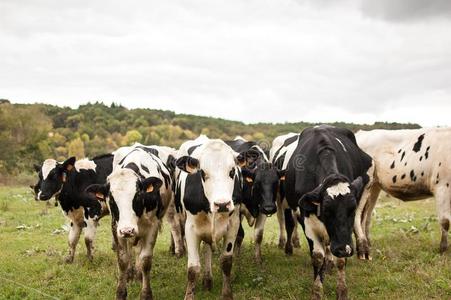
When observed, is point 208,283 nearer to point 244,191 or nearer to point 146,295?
point 146,295

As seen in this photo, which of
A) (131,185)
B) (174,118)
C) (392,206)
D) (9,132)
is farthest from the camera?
(174,118)

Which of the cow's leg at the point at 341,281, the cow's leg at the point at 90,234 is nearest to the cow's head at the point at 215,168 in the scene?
the cow's leg at the point at 341,281

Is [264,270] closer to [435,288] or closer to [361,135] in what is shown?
[435,288]

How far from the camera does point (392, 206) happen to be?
71.4ft

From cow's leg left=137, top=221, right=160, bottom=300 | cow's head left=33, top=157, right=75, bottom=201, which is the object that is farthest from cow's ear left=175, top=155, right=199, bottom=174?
cow's head left=33, top=157, right=75, bottom=201

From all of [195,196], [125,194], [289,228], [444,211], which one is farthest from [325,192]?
[444,211]

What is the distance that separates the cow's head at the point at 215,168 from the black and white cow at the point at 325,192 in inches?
41.9

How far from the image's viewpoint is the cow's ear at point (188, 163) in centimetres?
723

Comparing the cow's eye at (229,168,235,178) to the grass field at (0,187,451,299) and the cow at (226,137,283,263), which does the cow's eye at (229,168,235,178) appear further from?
the grass field at (0,187,451,299)

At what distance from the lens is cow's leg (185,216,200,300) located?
736cm

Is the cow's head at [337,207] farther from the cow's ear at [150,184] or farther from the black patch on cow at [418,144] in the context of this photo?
the black patch on cow at [418,144]

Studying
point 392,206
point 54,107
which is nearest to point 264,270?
point 392,206

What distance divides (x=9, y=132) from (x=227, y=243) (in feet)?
158

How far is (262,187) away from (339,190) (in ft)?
8.40
